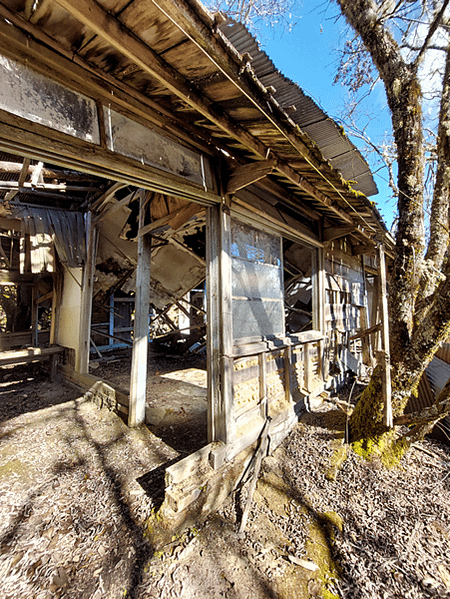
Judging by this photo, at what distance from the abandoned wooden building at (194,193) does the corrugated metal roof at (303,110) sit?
1 centimetres

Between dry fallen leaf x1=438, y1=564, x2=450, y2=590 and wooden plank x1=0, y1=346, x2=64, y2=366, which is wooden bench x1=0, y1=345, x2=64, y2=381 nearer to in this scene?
wooden plank x1=0, y1=346, x2=64, y2=366

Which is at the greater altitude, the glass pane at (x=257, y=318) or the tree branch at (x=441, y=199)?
the tree branch at (x=441, y=199)

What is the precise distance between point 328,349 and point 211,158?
446 cm

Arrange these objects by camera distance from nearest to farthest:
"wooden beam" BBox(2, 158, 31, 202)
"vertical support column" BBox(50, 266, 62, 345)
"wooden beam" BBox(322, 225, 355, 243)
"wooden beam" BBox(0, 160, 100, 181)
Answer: "wooden beam" BBox(2, 158, 31, 202) < "wooden beam" BBox(0, 160, 100, 181) < "wooden beam" BBox(322, 225, 355, 243) < "vertical support column" BBox(50, 266, 62, 345)

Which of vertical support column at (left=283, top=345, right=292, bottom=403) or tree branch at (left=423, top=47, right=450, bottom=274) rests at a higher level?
tree branch at (left=423, top=47, right=450, bottom=274)

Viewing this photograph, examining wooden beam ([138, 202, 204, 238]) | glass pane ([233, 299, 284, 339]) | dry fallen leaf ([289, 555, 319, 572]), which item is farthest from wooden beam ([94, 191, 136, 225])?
dry fallen leaf ([289, 555, 319, 572])

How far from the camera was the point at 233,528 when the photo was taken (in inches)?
98.1

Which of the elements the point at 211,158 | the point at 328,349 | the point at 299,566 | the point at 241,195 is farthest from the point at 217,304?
the point at 328,349

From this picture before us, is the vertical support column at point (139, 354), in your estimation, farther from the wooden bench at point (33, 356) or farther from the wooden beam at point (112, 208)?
the wooden bench at point (33, 356)

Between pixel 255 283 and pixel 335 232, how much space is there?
2610 millimetres

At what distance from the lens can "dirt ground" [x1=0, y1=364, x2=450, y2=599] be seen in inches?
78.8

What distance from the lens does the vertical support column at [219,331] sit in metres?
3.14

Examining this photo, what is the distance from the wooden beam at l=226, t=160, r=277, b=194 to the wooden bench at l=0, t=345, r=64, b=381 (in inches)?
239

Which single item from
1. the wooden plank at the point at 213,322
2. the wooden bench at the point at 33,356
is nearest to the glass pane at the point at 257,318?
the wooden plank at the point at 213,322
